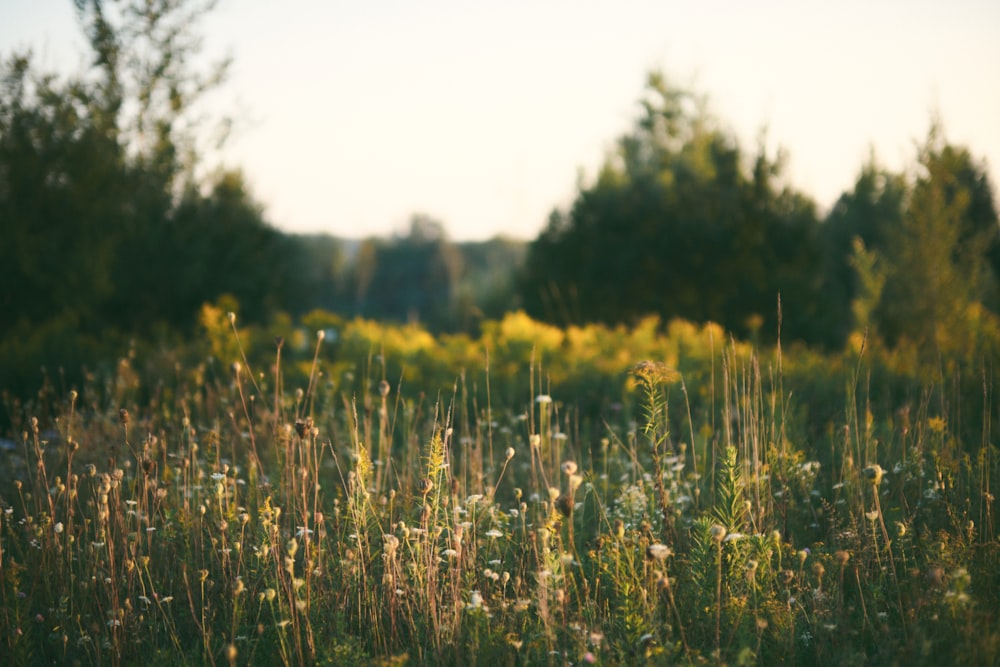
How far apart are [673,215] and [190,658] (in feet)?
39.5

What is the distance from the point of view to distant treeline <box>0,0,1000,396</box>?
8547mm

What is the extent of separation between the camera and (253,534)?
10.2 feet

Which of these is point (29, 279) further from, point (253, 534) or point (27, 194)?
point (253, 534)

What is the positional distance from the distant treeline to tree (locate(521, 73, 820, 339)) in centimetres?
3

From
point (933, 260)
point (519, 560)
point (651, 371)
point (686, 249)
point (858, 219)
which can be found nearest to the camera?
point (651, 371)

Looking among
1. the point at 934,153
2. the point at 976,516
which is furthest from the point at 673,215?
the point at 976,516

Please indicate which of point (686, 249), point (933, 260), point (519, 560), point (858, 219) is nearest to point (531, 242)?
point (686, 249)

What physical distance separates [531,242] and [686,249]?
2.88 meters

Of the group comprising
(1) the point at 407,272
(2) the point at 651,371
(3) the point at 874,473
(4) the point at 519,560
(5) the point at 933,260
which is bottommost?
(4) the point at 519,560

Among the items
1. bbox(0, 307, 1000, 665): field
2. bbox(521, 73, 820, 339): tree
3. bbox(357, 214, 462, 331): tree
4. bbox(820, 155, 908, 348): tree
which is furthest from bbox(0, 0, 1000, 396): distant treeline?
bbox(357, 214, 462, 331): tree

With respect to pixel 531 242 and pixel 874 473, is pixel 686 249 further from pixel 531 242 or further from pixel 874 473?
pixel 874 473

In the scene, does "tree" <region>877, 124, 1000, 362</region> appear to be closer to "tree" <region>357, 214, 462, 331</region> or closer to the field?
the field

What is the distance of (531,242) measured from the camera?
14.1 meters

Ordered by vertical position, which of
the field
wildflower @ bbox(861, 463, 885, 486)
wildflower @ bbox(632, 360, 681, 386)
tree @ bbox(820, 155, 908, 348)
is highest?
tree @ bbox(820, 155, 908, 348)
